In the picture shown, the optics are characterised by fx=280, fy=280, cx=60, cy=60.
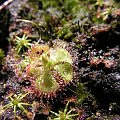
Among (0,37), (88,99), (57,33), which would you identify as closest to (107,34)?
(57,33)

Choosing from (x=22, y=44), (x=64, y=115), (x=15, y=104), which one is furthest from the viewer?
(x=22, y=44)

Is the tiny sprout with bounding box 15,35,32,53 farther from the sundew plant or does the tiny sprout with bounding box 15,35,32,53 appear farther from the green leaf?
the green leaf

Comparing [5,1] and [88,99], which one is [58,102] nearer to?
[88,99]

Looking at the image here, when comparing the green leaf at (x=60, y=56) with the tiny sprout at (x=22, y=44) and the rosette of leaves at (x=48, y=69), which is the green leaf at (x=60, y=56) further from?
the tiny sprout at (x=22, y=44)

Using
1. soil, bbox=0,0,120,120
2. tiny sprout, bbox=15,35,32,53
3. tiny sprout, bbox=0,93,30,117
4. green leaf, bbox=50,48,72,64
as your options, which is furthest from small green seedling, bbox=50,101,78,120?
tiny sprout, bbox=15,35,32,53

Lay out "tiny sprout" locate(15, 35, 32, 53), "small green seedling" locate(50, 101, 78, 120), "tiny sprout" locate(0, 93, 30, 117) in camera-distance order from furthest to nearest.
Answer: "tiny sprout" locate(15, 35, 32, 53) < "tiny sprout" locate(0, 93, 30, 117) < "small green seedling" locate(50, 101, 78, 120)

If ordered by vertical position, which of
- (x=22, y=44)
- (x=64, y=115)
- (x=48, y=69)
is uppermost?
(x=22, y=44)

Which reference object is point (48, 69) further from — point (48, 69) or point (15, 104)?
point (15, 104)

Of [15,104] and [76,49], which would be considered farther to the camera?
[76,49]

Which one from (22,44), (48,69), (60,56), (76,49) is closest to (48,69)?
(48,69)
